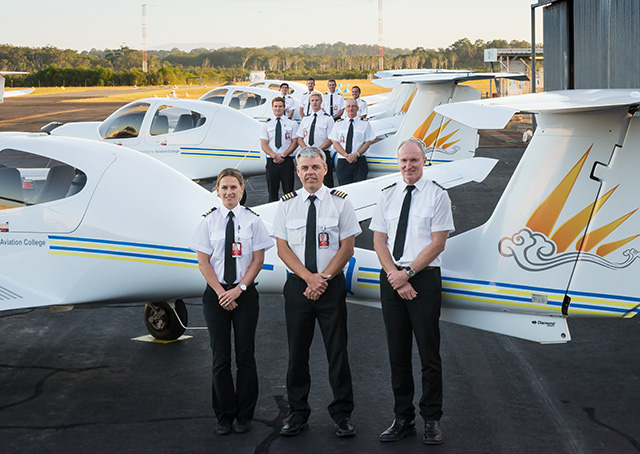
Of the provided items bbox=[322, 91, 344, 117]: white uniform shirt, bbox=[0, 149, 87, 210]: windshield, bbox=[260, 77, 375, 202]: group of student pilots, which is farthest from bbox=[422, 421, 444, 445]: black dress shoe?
bbox=[322, 91, 344, 117]: white uniform shirt

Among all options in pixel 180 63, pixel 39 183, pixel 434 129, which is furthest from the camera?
pixel 180 63

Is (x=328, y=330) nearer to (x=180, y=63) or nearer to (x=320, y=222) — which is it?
(x=320, y=222)

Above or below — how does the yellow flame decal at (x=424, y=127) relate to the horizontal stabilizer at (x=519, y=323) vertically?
above

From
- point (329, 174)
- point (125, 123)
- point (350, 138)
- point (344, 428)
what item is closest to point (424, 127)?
point (350, 138)

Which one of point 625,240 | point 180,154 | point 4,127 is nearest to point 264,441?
point 625,240

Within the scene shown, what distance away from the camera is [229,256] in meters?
5.51

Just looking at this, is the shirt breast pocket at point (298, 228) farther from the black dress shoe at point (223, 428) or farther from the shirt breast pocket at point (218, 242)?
the black dress shoe at point (223, 428)

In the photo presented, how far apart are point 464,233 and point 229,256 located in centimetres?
170

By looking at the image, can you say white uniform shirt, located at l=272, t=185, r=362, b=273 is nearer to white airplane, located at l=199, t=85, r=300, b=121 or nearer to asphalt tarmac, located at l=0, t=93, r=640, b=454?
asphalt tarmac, located at l=0, t=93, r=640, b=454

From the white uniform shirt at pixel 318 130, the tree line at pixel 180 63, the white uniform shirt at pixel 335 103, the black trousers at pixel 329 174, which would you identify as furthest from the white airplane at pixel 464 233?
the tree line at pixel 180 63

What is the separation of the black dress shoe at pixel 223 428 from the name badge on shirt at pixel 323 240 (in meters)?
1.46

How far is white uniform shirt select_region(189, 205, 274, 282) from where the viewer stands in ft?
18.1

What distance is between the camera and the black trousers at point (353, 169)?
12461mm

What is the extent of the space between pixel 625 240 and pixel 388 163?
783cm
